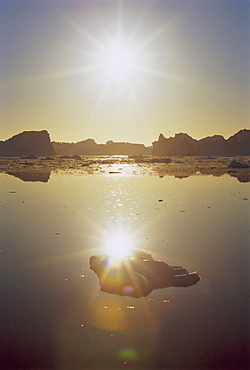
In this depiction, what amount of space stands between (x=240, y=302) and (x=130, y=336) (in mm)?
2043

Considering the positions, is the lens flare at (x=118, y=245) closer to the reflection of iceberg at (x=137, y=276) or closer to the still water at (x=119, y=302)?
the still water at (x=119, y=302)

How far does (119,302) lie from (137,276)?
86cm

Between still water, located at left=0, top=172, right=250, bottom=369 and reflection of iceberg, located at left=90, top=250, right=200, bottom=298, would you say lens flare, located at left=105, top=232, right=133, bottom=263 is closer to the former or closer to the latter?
still water, located at left=0, top=172, right=250, bottom=369

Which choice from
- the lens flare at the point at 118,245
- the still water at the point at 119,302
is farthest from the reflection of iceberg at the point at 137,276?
the lens flare at the point at 118,245

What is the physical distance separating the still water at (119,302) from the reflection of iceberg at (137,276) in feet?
0.67

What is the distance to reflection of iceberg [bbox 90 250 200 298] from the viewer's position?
19.1ft

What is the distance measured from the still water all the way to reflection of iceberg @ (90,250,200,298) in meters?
0.20

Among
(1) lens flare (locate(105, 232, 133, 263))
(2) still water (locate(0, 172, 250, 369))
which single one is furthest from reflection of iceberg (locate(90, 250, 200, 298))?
(1) lens flare (locate(105, 232, 133, 263))

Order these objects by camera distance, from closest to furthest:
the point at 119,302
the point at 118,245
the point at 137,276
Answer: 1. the point at 119,302
2. the point at 137,276
3. the point at 118,245

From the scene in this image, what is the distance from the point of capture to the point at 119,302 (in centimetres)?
537

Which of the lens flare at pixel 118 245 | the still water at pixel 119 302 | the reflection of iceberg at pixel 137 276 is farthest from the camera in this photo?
the lens flare at pixel 118 245

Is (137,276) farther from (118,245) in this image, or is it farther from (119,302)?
(118,245)

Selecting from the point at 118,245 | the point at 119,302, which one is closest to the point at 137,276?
the point at 119,302

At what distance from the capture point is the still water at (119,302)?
409 cm
